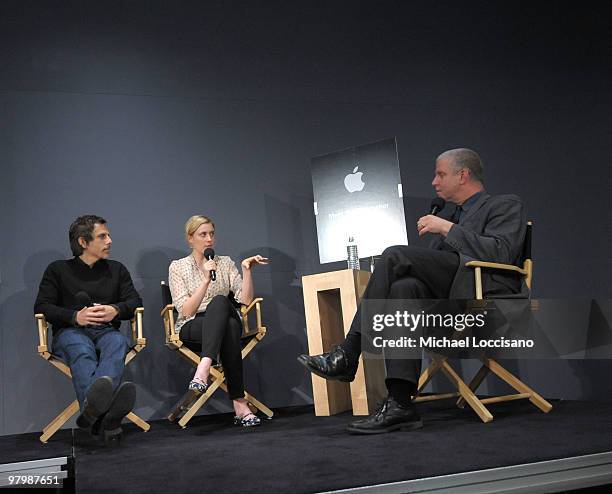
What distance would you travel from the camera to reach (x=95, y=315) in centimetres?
388

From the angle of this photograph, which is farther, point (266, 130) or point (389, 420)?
point (266, 130)

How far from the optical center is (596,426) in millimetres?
2916

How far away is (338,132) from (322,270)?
3.42 feet

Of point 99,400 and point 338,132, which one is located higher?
point 338,132

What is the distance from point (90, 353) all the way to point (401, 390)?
1659mm

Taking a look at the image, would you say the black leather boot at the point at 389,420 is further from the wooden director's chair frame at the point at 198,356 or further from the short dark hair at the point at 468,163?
the short dark hair at the point at 468,163

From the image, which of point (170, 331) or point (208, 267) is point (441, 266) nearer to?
point (208, 267)

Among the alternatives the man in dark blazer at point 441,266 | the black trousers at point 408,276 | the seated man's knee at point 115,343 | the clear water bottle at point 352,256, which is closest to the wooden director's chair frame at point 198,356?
the seated man's knee at point 115,343

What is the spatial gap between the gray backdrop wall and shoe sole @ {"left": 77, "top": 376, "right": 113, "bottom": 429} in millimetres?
1422

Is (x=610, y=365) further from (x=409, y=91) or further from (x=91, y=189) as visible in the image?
(x=91, y=189)

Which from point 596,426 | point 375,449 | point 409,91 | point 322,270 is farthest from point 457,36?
point 375,449

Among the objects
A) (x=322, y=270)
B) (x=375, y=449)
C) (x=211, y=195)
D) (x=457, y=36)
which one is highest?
(x=457, y=36)

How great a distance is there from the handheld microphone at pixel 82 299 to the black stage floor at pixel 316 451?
28.2 inches

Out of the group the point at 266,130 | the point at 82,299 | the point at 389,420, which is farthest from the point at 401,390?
the point at 266,130
